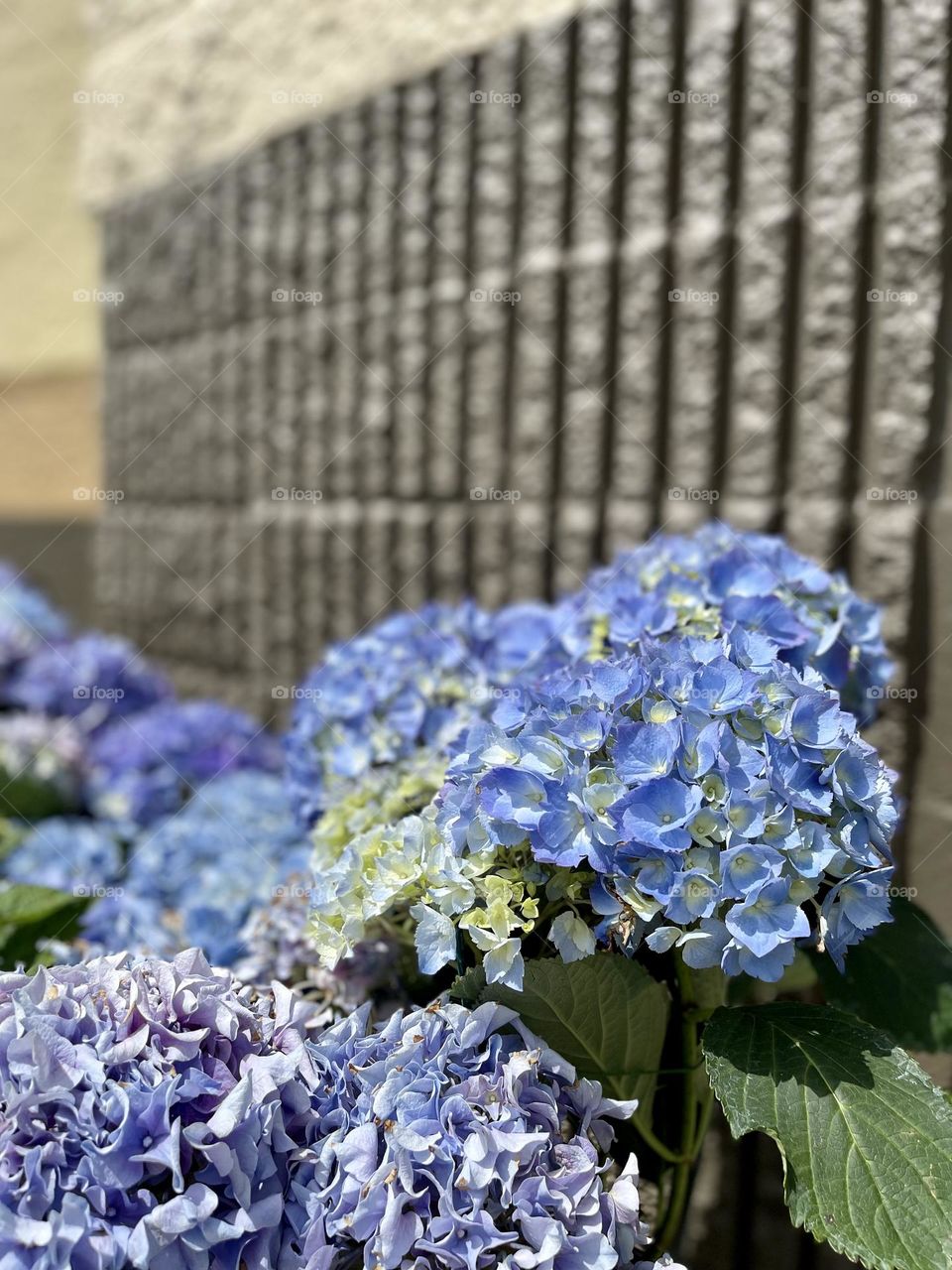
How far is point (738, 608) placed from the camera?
5.06 ft

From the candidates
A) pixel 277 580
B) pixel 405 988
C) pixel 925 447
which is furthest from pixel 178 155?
pixel 405 988

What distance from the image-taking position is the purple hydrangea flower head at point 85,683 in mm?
3334

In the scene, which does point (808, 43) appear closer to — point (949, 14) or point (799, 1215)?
point (949, 14)

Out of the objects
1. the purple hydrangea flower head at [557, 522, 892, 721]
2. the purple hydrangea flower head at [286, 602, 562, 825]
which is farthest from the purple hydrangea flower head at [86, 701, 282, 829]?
the purple hydrangea flower head at [557, 522, 892, 721]

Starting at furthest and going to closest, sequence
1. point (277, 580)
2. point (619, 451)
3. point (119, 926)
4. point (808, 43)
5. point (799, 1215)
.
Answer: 1. point (277, 580)
2. point (619, 451)
3. point (808, 43)
4. point (119, 926)
5. point (799, 1215)

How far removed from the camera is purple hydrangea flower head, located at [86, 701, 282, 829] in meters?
2.97

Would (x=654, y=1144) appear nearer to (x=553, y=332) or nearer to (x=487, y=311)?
(x=553, y=332)

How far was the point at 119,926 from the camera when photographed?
6.45 feet

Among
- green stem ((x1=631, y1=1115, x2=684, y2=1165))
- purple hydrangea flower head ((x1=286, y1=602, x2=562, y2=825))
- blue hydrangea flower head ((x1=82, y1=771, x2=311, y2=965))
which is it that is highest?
purple hydrangea flower head ((x1=286, y1=602, x2=562, y2=825))

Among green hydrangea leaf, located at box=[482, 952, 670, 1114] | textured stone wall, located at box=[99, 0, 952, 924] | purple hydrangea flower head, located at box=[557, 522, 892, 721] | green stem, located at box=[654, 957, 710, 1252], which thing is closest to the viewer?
green hydrangea leaf, located at box=[482, 952, 670, 1114]

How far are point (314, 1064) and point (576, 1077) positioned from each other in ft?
0.90

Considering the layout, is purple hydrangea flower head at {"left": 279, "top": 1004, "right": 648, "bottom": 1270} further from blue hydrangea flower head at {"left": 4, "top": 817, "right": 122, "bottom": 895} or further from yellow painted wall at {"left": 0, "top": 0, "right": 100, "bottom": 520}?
yellow painted wall at {"left": 0, "top": 0, "right": 100, "bottom": 520}

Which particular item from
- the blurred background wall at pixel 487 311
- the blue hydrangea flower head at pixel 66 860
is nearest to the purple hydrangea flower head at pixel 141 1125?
the blue hydrangea flower head at pixel 66 860

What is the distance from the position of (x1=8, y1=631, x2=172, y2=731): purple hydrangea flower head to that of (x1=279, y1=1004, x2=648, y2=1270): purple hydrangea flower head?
7.66 ft
